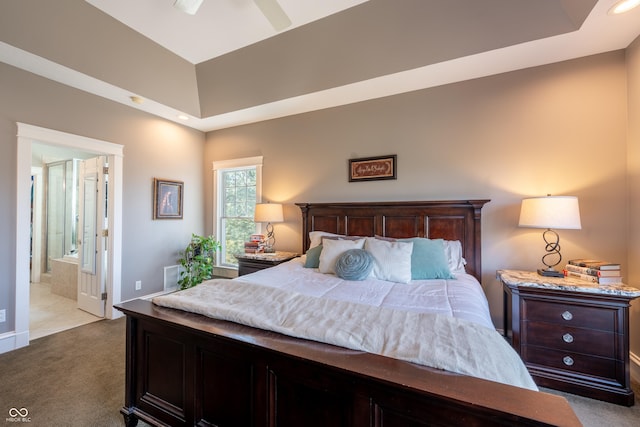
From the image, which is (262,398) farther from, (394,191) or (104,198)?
(104,198)

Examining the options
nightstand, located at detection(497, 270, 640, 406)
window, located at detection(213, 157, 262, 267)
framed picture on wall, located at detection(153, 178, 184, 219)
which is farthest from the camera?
window, located at detection(213, 157, 262, 267)

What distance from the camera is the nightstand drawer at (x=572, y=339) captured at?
6.13ft

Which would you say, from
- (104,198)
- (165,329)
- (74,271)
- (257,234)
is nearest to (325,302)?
(165,329)

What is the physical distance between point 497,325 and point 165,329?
2.99 meters

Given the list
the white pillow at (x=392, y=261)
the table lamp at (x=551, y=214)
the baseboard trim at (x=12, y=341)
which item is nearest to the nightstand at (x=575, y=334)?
the table lamp at (x=551, y=214)

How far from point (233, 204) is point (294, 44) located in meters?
2.57

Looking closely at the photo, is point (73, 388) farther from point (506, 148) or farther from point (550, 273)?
point (506, 148)

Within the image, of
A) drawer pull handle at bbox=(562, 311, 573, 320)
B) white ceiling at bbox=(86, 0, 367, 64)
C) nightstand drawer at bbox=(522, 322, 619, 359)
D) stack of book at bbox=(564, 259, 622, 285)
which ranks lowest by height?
nightstand drawer at bbox=(522, 322, 619, 359)

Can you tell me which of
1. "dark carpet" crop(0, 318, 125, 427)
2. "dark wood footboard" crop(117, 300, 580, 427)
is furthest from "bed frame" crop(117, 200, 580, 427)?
"dark carpet" crop(0, 318, 125, 427)

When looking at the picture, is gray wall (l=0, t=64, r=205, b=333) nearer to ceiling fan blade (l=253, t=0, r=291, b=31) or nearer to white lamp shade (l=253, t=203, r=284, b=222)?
white lamp shade (l=253, t=203, r=284, b=222)

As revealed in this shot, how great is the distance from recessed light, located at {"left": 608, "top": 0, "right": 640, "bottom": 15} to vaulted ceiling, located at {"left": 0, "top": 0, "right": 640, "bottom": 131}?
0.04m

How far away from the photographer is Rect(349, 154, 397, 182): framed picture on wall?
10.3ft

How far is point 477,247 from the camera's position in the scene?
105 inches

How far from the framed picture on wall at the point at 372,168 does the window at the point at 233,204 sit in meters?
1.65
